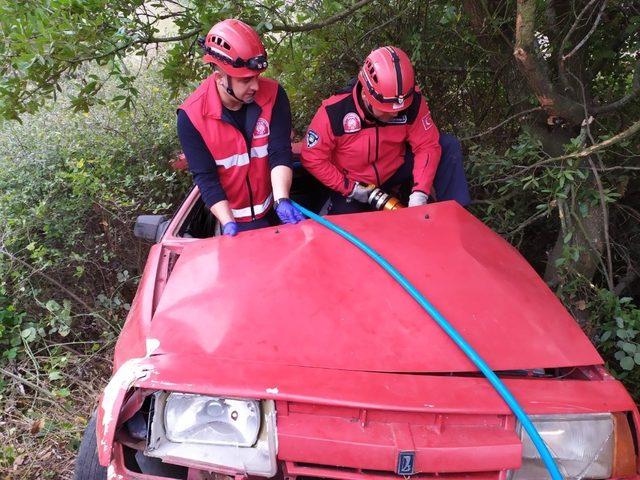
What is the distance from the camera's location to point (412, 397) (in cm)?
162

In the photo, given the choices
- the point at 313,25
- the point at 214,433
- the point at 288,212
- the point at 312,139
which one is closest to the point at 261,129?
the point at 312,139

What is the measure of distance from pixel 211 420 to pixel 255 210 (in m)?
1.70

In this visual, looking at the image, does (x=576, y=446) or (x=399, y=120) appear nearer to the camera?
(x=576, y=446)

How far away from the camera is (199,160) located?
281 cm

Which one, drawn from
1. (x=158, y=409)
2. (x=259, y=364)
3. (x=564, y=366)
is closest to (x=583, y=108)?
(x=564, y=366)

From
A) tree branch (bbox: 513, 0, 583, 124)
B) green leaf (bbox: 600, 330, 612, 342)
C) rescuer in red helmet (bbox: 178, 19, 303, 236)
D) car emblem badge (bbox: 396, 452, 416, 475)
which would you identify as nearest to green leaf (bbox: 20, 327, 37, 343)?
rescuer in red helmet (bbox: 178, 19, 303, 236)

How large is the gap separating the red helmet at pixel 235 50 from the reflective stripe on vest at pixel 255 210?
2.71 feet

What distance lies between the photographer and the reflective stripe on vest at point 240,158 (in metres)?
2.96

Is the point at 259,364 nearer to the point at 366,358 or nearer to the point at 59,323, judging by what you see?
the point at 366,358

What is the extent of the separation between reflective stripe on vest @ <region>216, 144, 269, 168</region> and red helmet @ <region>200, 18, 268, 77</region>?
1.62ft

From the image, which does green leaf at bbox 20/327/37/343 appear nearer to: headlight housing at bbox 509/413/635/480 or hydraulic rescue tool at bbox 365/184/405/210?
hydraulic rescue tool at bbox 365/184/405/210

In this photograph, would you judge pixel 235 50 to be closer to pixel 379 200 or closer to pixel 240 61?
pixel 240 61

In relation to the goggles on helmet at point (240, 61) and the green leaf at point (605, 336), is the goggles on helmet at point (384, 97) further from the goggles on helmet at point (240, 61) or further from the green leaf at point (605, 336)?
the green leaf at point (605, 336)

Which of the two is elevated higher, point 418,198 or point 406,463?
point 418,198
